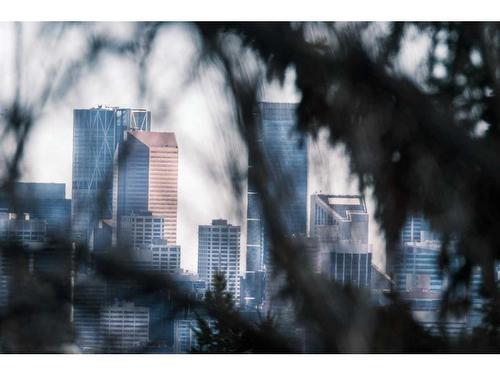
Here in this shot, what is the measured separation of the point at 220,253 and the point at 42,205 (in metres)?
0.39

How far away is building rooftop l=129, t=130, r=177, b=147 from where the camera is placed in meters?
1.27

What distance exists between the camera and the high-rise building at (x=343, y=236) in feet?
3.84

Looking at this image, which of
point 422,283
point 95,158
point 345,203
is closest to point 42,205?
point 95,158

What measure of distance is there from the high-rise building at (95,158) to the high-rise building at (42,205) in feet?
0.07

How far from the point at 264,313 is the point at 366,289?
0.20 meters

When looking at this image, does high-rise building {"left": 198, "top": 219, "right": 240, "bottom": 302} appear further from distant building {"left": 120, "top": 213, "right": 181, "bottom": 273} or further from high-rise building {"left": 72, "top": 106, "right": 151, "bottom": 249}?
high-rise building {"left": 72, "top": 106, "right": 151, "bottom": 249}

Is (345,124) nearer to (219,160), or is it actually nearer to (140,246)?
(219,160)

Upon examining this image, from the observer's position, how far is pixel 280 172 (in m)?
1.10

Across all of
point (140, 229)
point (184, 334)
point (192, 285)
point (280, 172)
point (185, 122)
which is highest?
point (185, 122)

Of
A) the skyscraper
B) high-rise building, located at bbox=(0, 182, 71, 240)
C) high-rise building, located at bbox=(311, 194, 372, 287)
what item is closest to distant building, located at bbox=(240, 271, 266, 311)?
high-rise building, located at bbox=(311, 194, 372, 287)

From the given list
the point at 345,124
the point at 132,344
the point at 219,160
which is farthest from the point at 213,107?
the point at 132,344

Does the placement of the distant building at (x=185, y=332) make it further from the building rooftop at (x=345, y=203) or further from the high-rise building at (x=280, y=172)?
the building rooftop at (x=345, y=203)

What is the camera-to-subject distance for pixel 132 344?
120cm

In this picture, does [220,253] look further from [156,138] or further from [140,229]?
[156,138]
